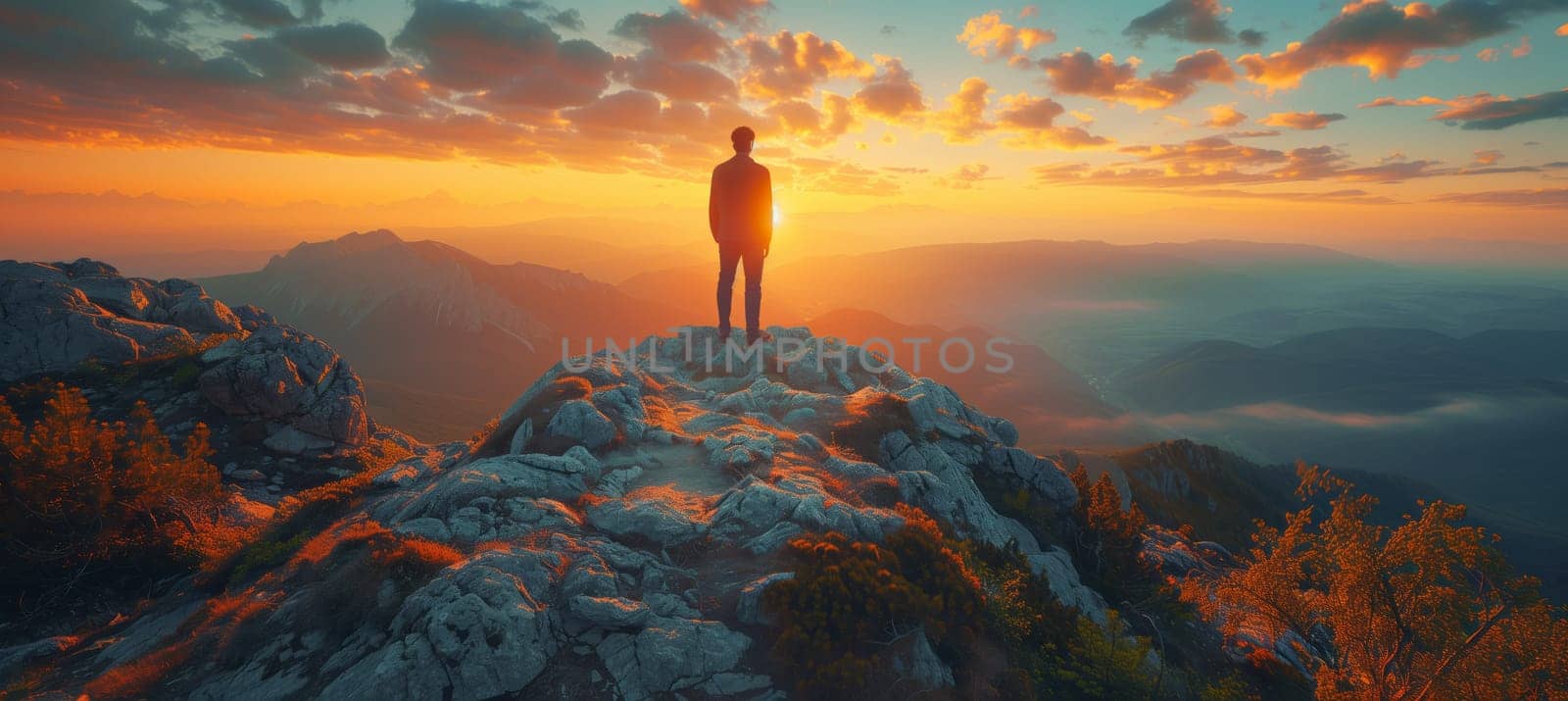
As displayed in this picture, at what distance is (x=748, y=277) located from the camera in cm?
2886

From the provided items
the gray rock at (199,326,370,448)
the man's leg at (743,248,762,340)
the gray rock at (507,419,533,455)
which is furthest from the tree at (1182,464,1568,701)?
the gray rock at (199,326,370,448)

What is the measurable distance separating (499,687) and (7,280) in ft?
128

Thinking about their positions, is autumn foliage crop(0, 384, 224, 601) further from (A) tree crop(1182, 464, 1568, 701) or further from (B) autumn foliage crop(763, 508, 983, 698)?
(A) tree crop(1182, 464, 1568, 701)

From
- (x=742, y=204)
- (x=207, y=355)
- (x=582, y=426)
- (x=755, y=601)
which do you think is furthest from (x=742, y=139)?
(x=207, y=355)

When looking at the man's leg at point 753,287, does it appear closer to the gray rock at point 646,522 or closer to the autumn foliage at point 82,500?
the gray rock at point 646,522

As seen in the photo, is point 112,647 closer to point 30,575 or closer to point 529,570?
point 30,575

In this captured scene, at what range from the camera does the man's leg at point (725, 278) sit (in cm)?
2773

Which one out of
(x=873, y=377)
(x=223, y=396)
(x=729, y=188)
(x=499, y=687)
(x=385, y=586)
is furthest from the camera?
(x=873, y=377)

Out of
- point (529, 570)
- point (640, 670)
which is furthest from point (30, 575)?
point (640, 670)

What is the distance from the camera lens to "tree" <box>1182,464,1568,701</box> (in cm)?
1104

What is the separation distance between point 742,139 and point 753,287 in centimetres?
753

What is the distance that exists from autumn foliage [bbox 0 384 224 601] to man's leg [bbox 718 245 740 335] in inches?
797

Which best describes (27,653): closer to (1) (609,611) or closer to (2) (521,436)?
(2) (521,436)

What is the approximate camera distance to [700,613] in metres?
10.9
